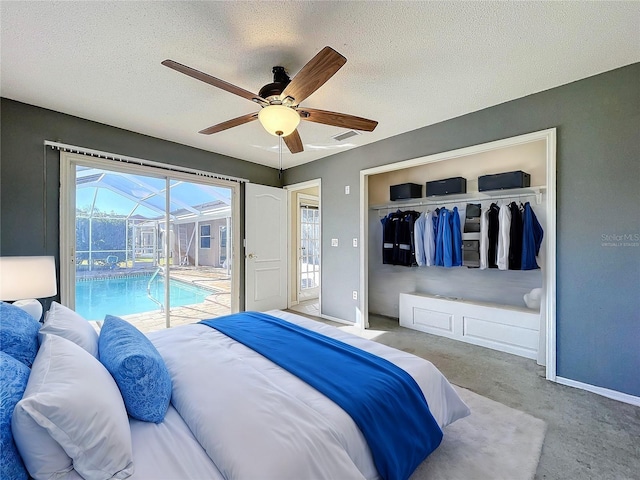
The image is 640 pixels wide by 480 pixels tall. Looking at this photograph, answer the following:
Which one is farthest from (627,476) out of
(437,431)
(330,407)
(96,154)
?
(96,154)

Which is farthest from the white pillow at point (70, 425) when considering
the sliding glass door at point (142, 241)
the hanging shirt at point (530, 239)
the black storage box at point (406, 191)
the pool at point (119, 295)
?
the black storage box at point (406, 191)

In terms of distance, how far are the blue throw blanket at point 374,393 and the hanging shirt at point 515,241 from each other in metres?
2.36

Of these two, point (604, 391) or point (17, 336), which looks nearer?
point (17, 336)

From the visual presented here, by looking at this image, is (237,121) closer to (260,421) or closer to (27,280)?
(27,280)

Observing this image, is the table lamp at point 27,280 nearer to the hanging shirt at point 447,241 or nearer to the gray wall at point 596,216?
the hanging shirt at point 447,241

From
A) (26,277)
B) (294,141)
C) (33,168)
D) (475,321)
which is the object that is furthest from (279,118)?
(475,321)

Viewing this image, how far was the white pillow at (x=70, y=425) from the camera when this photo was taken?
78cm

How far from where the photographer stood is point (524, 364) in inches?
111

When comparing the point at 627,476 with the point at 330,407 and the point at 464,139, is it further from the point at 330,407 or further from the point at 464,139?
the point at 464,139

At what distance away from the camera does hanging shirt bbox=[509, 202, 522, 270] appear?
3.12m

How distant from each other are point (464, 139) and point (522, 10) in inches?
57.7

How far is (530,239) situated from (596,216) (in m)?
0.74

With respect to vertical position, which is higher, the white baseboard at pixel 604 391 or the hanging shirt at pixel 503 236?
the hanging shirt at pixel 503 236

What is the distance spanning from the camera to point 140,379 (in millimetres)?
1119
